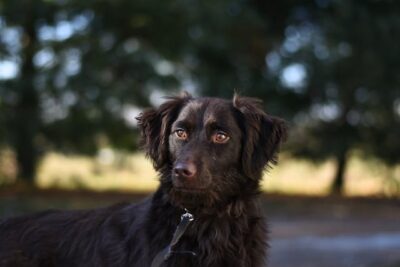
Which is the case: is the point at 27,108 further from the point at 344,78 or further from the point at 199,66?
the point at 344,78

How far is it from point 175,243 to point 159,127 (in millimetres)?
943

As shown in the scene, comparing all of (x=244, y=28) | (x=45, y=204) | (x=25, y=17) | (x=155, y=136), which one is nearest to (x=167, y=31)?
(x=244, y=28)

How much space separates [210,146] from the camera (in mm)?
4516

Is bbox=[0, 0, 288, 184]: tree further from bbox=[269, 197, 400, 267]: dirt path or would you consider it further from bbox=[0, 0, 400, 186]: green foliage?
bbox=[269, 197, 400, 267]: dirt path

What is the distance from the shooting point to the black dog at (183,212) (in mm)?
4445

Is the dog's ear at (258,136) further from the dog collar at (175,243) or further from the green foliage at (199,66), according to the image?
the green foliage at (199,66)

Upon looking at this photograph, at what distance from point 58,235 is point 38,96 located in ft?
37.4

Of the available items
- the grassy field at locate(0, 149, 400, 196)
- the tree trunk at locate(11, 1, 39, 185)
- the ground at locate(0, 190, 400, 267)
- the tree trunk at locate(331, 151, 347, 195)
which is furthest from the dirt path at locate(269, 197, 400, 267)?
the tree trunk at locate(11, 1, 39, 185)

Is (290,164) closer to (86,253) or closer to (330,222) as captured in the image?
(330,222)

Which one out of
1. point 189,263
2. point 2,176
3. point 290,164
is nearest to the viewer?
point 189,263

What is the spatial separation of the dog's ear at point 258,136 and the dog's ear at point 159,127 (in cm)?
46

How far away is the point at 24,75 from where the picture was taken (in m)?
15.6

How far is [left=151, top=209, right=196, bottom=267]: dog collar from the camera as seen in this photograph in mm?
4348

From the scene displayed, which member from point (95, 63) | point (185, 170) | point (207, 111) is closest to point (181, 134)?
point (207, 111)
